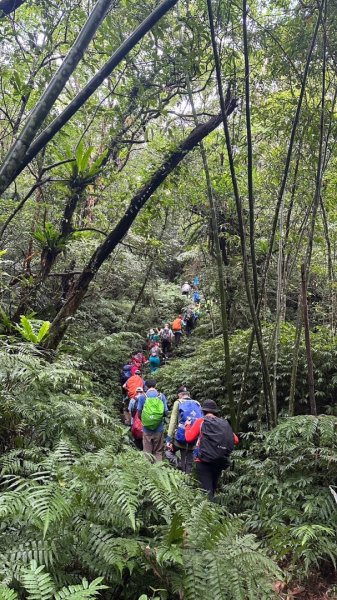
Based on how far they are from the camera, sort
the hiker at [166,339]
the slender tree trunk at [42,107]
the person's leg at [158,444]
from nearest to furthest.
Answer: the slender tree trunk at [42,107], the person's leg at [158,444], the hiker at [166,339]

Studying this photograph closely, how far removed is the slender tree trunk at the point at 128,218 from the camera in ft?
20.3

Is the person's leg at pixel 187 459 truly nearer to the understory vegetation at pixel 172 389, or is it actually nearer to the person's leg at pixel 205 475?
the understory vegetation at pixel 172 389

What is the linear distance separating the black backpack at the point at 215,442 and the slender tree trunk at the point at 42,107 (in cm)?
324

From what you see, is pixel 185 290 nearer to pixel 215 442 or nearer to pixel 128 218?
pixel 128 218

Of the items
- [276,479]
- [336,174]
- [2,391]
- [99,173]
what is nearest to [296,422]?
[276,479]

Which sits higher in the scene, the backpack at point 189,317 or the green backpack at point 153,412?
the backpack at point 189,317

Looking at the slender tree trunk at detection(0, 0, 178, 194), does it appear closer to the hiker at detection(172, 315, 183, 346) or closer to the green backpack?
the green backpack

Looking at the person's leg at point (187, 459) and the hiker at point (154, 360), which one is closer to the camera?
the person's leg at point (187, 459)

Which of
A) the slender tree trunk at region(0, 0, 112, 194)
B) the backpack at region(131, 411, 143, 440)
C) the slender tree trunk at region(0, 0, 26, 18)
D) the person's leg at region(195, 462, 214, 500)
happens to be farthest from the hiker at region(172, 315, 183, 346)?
the slender tree trunk at region(0, 0, 112, 194)

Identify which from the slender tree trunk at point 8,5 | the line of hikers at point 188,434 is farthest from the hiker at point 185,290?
the slender tree trunk at point 8,5

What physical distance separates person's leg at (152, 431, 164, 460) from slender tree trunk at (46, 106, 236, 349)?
2.08 metres

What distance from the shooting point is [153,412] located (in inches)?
236

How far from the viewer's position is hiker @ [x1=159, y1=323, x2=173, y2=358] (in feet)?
47.4

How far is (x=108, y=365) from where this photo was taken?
41.6 ft
